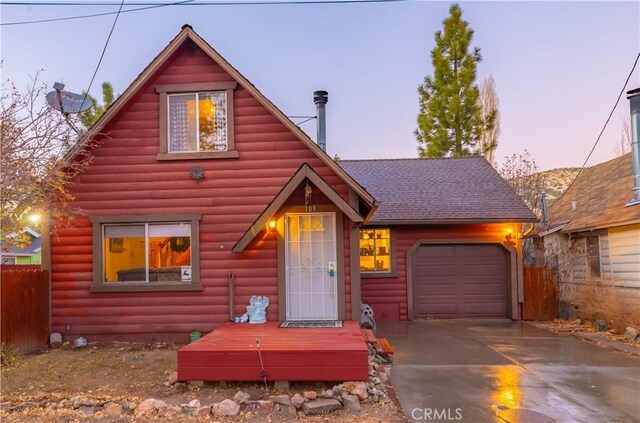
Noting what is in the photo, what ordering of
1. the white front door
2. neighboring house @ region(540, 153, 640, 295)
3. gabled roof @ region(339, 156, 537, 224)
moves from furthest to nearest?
gabled roof @ region(339, 156, 537, 224), neighboring house @ region(540, 153, 640, 295), the white front door

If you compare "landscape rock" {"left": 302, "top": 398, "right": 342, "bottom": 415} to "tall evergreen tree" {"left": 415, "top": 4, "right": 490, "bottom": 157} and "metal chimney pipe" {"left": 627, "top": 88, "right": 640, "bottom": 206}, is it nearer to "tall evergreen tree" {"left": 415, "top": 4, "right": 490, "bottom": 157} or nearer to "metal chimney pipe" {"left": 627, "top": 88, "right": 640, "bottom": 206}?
"metal chimney pipe" {"left": 627, "top": 88, "right": 640, "bottom": 206}

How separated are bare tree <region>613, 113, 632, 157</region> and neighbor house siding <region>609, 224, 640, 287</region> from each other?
17.8m

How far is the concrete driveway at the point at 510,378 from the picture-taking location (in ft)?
15.3

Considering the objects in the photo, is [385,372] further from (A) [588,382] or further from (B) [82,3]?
(B) [82,3]

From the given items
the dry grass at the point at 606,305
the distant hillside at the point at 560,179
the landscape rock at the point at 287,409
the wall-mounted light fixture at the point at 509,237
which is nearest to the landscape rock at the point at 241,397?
the landscape rock at the point at 287,409

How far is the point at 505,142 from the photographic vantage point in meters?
25.7

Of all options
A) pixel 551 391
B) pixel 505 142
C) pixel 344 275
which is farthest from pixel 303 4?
pixel 505 142

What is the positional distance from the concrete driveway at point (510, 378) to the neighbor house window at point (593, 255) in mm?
3507

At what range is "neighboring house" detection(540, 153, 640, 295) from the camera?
32.9ft

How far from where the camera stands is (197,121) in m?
8.40

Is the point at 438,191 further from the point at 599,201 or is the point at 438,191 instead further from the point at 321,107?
the point at 599,201

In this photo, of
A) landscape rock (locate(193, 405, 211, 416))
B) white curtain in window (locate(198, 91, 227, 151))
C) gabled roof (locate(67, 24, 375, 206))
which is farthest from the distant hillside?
landscape rock (locate(193, 405, 211, 416))

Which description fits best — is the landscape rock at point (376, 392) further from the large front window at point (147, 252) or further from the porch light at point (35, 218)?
the porch light at point (35, 218)

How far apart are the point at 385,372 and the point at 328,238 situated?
2.81m
